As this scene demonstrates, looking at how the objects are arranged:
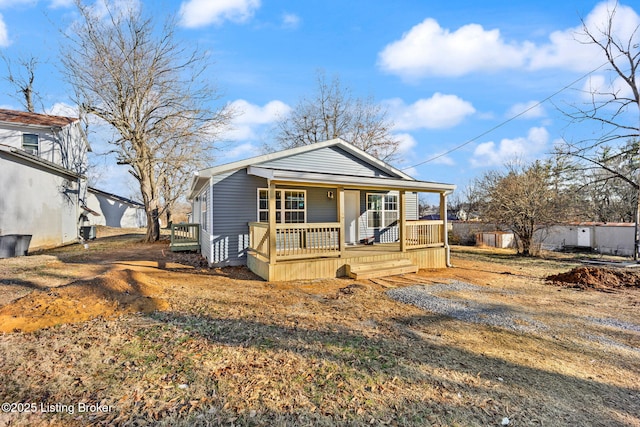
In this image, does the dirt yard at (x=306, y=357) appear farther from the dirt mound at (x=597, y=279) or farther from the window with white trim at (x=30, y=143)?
the window with white trim at (x=30, y=143)

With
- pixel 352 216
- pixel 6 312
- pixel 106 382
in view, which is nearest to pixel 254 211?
pixel 352 216

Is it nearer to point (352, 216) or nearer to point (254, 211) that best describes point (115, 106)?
point (254, 211)

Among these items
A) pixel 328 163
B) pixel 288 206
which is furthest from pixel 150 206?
pixel 328 163

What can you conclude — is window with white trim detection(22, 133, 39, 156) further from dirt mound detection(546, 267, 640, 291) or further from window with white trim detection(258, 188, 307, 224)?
dirt mound detection(546, 267, 640, 291)

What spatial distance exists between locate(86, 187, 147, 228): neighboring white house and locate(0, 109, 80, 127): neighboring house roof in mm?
8323

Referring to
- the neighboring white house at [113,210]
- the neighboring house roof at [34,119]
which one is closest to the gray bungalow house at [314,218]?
the neighboring house roof at [34,119]

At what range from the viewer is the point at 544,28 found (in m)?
11.6

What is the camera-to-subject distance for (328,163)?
11.3m

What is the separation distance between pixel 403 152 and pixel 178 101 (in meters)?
17.7

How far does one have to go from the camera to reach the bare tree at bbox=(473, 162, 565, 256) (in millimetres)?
14969

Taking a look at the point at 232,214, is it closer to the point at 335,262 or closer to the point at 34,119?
the point at 335,262

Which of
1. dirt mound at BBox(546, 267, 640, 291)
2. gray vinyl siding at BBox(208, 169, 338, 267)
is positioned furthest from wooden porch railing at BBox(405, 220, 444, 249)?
gray vinyl siding at BBox(208, 169, 338, 267)

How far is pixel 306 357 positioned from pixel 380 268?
5.69 m

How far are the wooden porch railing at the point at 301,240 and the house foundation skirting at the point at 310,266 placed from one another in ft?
0.58
